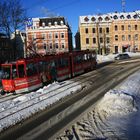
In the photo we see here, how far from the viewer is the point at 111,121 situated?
15125 mm

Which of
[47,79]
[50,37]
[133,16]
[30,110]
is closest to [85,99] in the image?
[30,110]

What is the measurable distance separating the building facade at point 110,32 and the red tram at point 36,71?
5825 centimetres

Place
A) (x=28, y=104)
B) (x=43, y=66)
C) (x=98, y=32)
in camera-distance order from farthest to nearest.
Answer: (x=98, y=32) → (x=43, y=66) → (x=28, y=104)

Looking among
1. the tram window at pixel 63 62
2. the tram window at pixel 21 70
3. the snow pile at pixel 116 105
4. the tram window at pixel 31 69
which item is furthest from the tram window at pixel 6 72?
the snow pile at pixel 116 105

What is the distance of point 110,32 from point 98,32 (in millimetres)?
3772

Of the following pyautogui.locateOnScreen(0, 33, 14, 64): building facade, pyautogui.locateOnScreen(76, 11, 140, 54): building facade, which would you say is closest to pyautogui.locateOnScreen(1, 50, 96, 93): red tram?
pyautogui.locateOnScreen(0, 33, 14, 64): building facade

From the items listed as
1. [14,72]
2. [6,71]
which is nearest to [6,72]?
[6,71]

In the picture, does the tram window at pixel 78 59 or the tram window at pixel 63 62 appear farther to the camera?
the tram window at pixel 78 59

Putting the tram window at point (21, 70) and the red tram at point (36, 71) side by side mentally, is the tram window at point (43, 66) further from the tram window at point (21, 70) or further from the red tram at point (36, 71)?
the tram window at point (21, 70)

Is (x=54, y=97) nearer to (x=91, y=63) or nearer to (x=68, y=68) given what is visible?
(x=68, y=68)

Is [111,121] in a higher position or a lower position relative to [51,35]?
lower

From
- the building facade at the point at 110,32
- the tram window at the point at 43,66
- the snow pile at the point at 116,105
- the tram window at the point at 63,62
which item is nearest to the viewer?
the snow pile at the point at 116,105

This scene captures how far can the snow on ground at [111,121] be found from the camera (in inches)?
513

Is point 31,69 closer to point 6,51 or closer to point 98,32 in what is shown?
point 6,51
